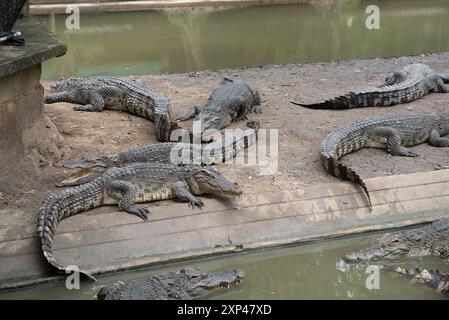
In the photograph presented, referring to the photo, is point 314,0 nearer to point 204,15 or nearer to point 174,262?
point 204,15

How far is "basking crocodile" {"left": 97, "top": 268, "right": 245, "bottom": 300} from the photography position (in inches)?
163

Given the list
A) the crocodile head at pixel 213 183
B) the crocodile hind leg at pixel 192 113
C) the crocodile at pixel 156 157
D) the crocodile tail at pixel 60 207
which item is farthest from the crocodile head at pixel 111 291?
the crocodile hind leg at pixel 192 113

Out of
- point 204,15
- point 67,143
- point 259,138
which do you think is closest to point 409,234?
point 259,138

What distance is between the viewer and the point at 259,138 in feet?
22.3

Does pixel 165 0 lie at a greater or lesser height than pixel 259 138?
greater

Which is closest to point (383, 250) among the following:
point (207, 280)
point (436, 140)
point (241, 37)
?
point (207, 280)

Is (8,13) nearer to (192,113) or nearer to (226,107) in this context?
(192,113)

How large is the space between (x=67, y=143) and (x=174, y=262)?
2.09 metres

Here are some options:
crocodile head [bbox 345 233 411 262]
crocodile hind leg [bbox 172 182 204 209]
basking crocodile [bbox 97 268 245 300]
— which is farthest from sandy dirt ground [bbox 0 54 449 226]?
basking crocodile [bbox 97 268 245 300]

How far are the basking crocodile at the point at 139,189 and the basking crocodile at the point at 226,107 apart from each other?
1548mm

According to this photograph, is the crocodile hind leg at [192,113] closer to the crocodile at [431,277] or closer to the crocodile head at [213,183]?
the crocodile head at [213,183]

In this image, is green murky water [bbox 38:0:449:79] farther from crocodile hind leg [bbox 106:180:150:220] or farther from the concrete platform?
crocodile hind leg [bbox 106:180:150:220]

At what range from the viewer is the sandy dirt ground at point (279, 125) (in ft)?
18.7

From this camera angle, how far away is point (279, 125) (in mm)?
7199
